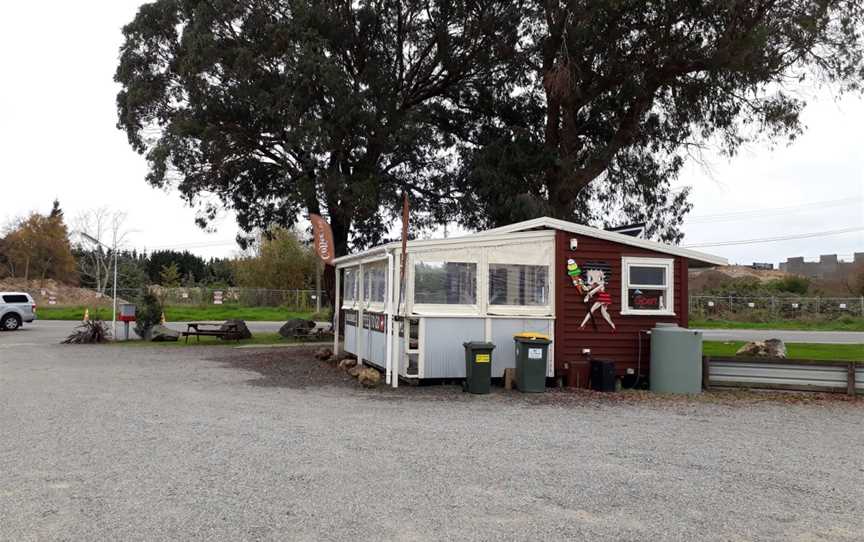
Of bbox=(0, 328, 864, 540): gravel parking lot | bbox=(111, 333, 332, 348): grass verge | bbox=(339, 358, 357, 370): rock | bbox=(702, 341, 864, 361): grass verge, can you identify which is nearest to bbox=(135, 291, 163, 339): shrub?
bbox=(111, 333, 332, 348): grass verge

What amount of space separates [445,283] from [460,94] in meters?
11.6

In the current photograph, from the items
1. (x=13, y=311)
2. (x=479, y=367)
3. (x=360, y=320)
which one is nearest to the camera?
(x=479, y=367)

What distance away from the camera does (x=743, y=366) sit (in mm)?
12438

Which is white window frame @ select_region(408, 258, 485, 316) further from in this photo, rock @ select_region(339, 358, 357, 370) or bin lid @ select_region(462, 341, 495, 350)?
rock @ select_region(339, 358, 357, 370)

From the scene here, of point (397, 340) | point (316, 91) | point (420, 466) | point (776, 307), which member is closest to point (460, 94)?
point (316, 91)

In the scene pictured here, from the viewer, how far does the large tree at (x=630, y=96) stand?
1695cm

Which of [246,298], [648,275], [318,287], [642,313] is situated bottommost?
[642,313]

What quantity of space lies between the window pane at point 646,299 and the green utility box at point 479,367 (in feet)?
10.4

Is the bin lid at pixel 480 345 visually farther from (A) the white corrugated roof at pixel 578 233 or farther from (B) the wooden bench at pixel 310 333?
(B) the wooden bench at pixel 310 333

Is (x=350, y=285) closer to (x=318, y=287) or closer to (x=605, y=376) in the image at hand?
(x=605, y=376)

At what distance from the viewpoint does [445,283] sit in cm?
1248

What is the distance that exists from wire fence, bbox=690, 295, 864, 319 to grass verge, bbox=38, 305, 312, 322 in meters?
24.7

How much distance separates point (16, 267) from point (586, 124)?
52.0m

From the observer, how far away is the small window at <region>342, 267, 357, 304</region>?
1662 cm
